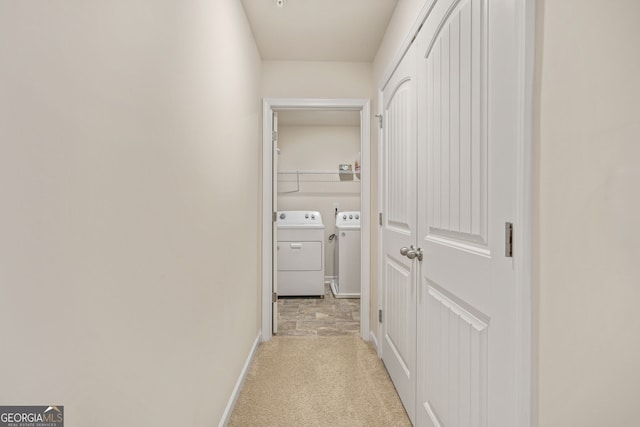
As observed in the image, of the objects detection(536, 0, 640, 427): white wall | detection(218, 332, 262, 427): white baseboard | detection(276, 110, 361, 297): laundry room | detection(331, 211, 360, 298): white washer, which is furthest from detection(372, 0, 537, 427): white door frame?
detection(276, 110, 361, 297): laundry room

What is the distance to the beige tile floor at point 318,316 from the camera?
3180mm

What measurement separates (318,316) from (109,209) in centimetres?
304

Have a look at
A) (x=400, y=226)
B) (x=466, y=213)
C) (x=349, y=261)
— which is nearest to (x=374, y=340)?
(x=400, y=226)

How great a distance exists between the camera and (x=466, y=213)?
1.20 m

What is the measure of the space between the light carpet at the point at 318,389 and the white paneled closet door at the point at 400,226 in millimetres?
122

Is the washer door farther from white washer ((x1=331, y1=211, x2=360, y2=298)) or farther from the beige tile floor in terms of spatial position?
the beige tile floor

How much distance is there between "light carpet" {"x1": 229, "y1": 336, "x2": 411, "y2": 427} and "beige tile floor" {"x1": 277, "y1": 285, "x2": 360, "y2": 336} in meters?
0.32

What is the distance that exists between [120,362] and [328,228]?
437cm

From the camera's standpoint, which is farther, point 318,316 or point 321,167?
point 321,167

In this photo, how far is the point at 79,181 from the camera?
2.23 ft

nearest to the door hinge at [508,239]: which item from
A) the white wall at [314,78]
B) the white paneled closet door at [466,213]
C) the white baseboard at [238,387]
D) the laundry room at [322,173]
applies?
the white paneled closet door at [466,213]

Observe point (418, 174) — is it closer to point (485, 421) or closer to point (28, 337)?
point (485, 421)

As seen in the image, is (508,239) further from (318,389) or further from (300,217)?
(300,217)

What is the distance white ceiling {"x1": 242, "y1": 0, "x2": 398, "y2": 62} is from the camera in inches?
86.9
